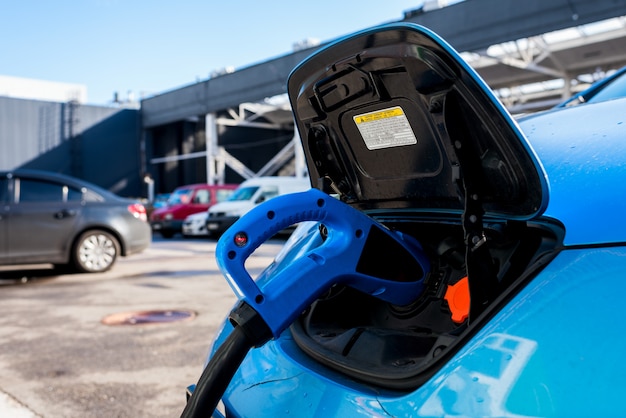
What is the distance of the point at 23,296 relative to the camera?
Answer: 6.54 metres

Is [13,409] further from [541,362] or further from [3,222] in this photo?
[3,222]

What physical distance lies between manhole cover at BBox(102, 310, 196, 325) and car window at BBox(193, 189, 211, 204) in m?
12.9

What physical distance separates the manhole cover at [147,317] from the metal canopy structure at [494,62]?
11.1 m

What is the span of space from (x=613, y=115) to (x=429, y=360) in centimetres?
84

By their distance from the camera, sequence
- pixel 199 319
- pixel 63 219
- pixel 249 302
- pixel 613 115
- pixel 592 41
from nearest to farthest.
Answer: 1. pixel 249 302
2. pixel 613 115
3. pixel 199 319
4. pixel 63 219
5. pixel 592 41

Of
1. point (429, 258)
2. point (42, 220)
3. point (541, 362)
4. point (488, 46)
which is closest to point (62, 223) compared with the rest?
point (42, 220)

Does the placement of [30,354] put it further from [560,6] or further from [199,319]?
[560,6]

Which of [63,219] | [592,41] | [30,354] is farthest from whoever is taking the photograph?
[592,41]

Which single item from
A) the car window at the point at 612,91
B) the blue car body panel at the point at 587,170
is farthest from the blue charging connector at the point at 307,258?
the car window at the point at 612,91

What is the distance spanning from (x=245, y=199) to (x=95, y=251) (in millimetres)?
7141

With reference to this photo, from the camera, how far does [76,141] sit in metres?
29.4

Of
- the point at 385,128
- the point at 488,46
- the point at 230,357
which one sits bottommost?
the point at 230,357

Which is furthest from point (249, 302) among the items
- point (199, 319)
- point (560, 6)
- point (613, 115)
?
point (560, 6)

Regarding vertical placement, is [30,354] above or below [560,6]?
below
